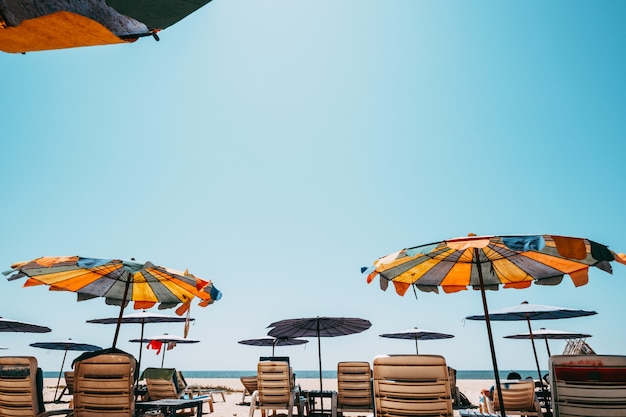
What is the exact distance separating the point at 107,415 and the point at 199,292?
223cm

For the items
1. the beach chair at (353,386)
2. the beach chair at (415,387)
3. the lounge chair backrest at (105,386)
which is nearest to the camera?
the beach chair at (415,387)

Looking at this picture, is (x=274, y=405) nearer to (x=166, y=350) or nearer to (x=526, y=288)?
(x=526, y=288)

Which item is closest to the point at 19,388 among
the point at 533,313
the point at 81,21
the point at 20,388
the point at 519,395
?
the point at 20,388

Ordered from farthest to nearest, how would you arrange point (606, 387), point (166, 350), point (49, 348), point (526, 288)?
point (49, 348)
point (166, 350)
point (526, 288)
point (606, 387)

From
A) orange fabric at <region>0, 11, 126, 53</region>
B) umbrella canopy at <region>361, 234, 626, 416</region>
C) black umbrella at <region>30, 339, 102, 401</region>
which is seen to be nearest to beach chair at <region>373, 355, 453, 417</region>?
umbrella canopy at <region>361, 234, 626, 416</region>

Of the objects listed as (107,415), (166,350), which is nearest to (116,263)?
(107,415)

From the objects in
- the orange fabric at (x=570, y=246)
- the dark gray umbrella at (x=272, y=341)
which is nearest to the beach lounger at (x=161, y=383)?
the dark gray umbrella at (x=272, y=341)

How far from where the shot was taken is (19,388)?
3.89 m

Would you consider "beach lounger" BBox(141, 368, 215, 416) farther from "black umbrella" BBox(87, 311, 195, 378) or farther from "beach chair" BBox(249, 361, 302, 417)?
"beach chair" BBox(249, 361, 302, 417)

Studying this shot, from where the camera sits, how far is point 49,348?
50.2ft

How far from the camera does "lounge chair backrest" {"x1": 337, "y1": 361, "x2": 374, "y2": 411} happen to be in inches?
255

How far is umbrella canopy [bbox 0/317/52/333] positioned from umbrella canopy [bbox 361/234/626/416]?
1154 centimetres

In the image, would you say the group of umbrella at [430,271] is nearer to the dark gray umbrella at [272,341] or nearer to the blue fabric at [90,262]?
the blue fabric at [90,262]

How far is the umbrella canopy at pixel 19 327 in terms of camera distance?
1052 centimetres
